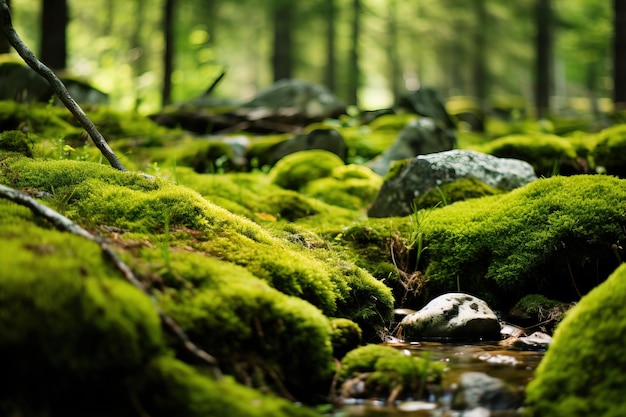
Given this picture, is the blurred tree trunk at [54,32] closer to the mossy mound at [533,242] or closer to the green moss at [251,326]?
the mossy mound at [533,242]

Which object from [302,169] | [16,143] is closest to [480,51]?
[302,169]

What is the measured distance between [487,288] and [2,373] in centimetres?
330

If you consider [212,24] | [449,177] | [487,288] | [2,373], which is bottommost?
[487,288]

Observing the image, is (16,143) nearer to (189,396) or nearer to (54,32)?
(189,396)

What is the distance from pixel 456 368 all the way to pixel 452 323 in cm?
73

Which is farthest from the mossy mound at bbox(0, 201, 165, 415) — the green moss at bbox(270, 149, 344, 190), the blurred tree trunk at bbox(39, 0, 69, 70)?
the blurred tree trunk at bbox(39, 0, 69, 70)

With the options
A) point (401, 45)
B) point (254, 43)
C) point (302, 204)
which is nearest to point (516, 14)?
point (401, 45)

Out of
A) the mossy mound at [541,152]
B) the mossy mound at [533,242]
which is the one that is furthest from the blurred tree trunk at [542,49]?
the mossy mound at [533,242]

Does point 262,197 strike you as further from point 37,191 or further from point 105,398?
point 105,398

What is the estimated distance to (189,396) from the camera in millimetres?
1896

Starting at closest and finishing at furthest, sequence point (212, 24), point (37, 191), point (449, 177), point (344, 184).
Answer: point (37, 191)
point (449, 177)
point (344, 184)
point (212, 24)

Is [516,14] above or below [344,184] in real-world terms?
above

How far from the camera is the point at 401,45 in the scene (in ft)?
104

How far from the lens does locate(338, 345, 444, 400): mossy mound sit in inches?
95.7
